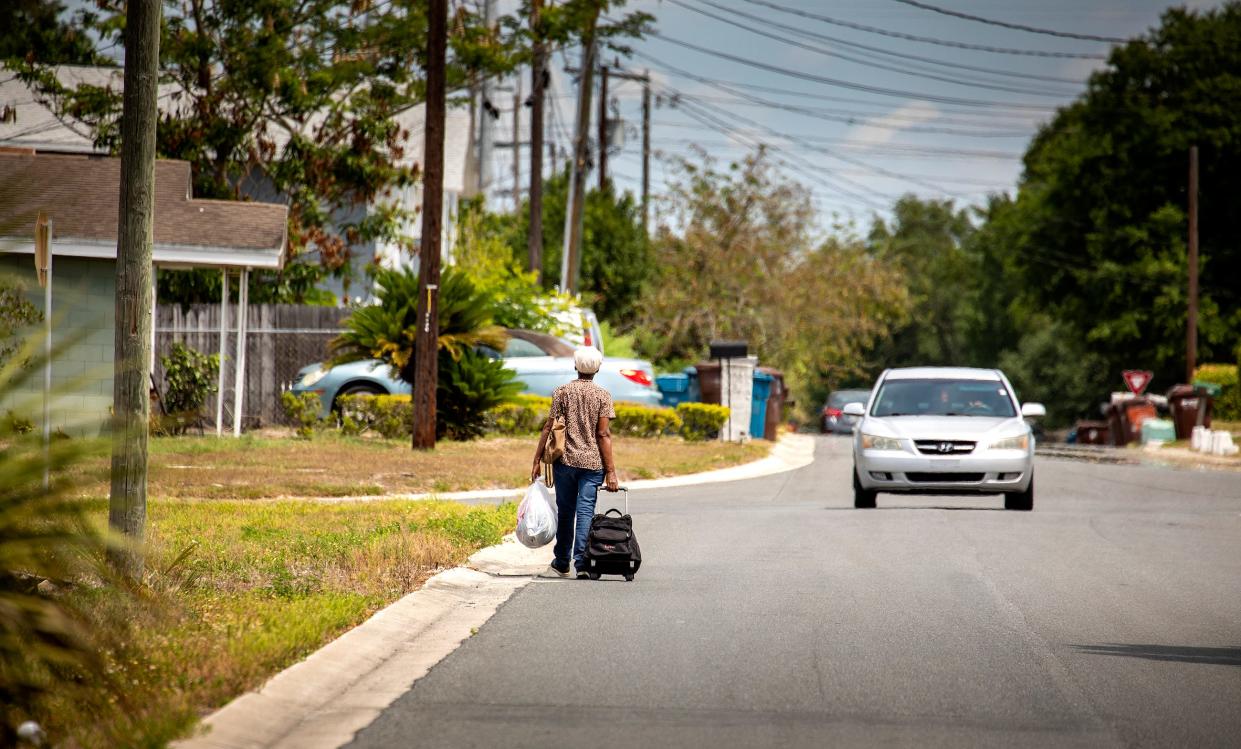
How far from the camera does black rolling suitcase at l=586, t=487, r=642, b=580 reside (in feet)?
37.7

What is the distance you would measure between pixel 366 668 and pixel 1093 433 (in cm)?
4927

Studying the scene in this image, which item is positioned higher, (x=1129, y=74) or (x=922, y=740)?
(x=1129, y=74)

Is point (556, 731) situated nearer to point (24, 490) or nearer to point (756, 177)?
point (24, 490)

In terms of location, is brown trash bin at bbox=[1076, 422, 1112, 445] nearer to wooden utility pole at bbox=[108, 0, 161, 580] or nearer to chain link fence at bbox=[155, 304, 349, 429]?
chain link fence at bbox=[155, 304, 349, 429]

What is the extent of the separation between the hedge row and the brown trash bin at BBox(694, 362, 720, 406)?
44.1 inches

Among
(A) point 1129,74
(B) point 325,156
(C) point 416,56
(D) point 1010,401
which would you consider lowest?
(D) point 1010,401

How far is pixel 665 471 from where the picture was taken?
2408cm

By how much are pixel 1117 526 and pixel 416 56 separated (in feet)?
70.9

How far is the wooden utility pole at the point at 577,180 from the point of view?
4025 cm

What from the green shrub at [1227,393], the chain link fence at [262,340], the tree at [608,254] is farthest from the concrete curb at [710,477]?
the green shrub at [1227,393]

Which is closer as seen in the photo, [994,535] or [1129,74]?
[994,535]

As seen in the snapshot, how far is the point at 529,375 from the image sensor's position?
28.4m

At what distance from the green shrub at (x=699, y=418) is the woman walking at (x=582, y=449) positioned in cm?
1921

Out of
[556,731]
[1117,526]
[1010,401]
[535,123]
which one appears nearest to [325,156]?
[535,123]
